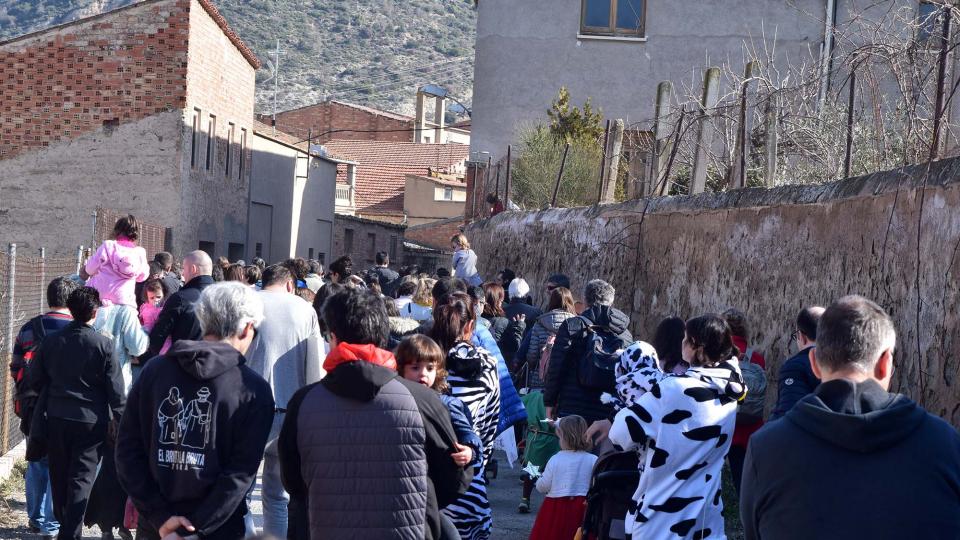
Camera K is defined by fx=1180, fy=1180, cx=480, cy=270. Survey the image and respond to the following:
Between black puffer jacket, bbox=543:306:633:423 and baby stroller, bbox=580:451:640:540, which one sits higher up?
black puffer jacket, bbox=543:306:633:423

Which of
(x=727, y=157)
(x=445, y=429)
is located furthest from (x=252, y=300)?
(x=727, y=157)

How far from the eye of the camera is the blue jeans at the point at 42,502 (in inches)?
291

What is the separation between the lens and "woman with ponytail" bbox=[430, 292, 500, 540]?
5512 mm

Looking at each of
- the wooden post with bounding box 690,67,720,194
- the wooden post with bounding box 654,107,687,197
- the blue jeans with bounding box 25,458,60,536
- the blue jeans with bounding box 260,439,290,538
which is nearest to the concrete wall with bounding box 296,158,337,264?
the wooden post with bounding box 654,107,687,197

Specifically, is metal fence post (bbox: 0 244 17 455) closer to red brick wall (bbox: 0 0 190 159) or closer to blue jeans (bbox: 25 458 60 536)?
blue jeans (bbox: 25 458 60 536)

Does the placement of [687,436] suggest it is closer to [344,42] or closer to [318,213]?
[318,213]

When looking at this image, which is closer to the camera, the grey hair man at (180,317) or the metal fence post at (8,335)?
the grey hair man at (180,317)

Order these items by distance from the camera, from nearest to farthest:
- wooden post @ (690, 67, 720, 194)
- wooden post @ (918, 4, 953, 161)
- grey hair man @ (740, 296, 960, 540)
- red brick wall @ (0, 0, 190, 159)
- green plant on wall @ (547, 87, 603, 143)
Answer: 1. grey hair man @ (740, 296, 960, 540)
2. wooden post @ (918, 4, 953, 161)
3. wooden post @ (690, 67, 720, 194)
4. green plant on wall @ (547, 87, 603, 143)
5. red brick wall @ (0, 0, 190, 159)

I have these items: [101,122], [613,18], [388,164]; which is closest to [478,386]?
[101,122]

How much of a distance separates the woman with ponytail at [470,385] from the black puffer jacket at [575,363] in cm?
163

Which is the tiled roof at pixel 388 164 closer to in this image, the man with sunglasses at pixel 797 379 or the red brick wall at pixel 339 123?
the red brick wall at pixel 339 123

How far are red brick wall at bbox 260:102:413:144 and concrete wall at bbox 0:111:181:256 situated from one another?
30.4 metres

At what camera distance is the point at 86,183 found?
25328mm

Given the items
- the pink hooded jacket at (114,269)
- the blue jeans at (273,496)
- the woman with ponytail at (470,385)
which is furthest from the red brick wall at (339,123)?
the woman with ponytail at (470,385)
